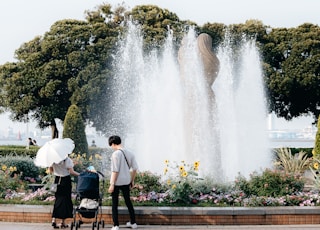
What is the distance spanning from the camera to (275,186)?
11.3 m

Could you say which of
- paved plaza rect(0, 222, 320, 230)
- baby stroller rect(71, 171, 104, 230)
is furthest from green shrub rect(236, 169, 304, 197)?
baby stroller rect(71, 171, 104, 230)

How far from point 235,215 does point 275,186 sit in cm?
186

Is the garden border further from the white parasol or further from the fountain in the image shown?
the fountain

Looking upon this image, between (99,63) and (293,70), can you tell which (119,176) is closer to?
(99,63)

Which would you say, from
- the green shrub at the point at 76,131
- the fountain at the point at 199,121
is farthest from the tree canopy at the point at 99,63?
the green shrub at the point at 76,131

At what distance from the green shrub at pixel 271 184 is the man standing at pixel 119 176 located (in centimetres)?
295

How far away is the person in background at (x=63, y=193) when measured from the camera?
955cm

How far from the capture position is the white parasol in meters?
9.59

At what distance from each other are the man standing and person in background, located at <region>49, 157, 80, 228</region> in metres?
0.68

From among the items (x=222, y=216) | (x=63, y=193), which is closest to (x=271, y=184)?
(x=222, y=216)

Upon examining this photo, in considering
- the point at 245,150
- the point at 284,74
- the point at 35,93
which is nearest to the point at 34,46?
the point at 35,93

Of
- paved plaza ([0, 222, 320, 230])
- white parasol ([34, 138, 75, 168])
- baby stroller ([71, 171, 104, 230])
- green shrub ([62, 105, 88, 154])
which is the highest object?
green shrub ([62, 105, 88, 154])

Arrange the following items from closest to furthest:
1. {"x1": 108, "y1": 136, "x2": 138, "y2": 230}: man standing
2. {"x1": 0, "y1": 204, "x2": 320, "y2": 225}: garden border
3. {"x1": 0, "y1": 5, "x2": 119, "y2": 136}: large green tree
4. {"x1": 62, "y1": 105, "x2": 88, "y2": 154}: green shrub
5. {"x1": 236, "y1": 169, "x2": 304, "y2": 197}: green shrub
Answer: {"x1": 108, "y1": 136, "x2": 138, "y2": 230}: man standing, {"x1": 0, "y1": 204, "x2": 320, "y2": 225}: garden border, {"x1": 236, "y1": 169, "x2": 304, "y2": 197}: green shrub, {"x1": 62, "y1": 105, "x2": 88, "y2": 154}: green shrub, {"x1": 0, "y1": 5, "x2": 119, "y2": 136}: large green tree

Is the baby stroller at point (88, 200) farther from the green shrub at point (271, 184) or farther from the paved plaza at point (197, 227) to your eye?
the green shrub at point (271, 184)
